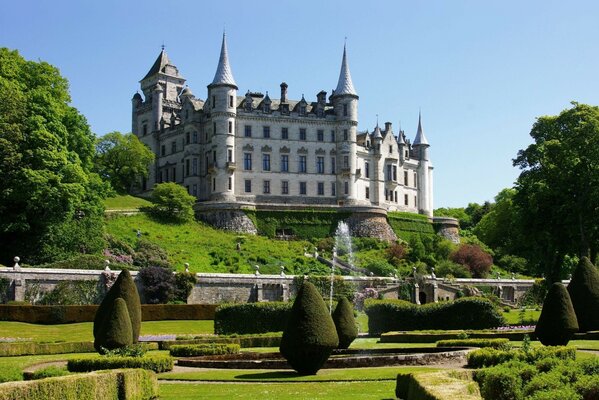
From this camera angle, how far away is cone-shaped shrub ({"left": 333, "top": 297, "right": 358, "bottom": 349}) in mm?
27422

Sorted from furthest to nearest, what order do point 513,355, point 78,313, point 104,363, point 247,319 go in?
point 78,313 < point 247,319 < point 104,363 < point 513,355

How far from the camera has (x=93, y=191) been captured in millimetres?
51688

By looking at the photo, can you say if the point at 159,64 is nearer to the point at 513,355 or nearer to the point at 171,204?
the point at 171,204

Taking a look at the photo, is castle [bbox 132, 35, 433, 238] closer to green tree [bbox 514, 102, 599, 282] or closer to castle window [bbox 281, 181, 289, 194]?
castle window [bbox 281, 181, 289, 194]

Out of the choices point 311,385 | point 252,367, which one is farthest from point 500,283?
point 311,385

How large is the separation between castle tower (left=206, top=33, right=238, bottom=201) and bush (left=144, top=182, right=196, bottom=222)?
6.81m

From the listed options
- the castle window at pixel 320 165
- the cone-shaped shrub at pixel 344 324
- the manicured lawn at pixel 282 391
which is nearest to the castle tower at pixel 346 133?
the castle window at pixel 320 165

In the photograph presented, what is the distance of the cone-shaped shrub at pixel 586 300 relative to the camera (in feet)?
104

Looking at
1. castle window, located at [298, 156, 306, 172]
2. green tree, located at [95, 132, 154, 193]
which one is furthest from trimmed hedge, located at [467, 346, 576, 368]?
green tree, located at [95, 132, 154, 193]

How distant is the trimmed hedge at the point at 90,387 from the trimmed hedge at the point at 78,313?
2366 cm

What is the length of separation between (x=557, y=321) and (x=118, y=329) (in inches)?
518

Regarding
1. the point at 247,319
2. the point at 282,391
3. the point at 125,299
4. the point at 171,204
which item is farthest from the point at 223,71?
the point at 282,391

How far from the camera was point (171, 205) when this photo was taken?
7094cm

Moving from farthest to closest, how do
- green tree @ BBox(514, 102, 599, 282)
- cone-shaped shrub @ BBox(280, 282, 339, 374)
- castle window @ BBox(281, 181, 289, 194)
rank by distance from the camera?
castle window @ BBox(281, 181, 289, 194) < green tree @ BBox(514, 102, 599, 282) < cone-shaped shrub @ BBox(280, 282, 339, 374)
